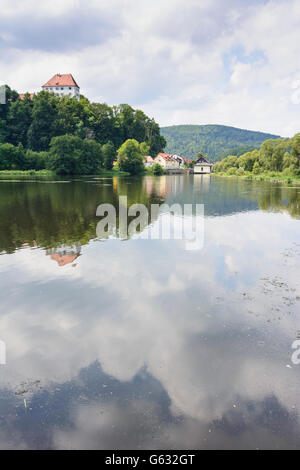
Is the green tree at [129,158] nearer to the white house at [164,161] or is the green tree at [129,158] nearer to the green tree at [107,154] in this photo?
the green tree at [107,154]

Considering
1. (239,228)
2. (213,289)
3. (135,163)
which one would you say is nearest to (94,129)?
(135,163)

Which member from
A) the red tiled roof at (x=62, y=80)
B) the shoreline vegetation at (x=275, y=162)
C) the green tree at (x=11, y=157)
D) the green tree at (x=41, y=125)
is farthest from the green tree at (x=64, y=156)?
the red tiled roof at (x=62, y=80)

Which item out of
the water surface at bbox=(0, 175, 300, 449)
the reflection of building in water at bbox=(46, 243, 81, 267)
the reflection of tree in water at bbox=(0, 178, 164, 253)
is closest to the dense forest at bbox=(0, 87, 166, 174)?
the reflection of tree in water at bbox=(0, 178, 164, 253)

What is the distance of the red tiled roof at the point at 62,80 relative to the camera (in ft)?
435

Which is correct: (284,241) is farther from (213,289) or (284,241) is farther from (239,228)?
(213,289)

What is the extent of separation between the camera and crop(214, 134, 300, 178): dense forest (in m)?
63.7

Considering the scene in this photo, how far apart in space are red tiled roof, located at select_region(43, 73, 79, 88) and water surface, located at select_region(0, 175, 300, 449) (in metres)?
144

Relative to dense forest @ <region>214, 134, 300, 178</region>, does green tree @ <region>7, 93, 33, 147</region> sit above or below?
above

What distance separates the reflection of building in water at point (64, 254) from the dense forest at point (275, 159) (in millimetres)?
60762

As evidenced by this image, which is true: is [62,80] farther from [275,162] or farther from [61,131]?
[275,162]

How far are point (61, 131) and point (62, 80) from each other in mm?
52941

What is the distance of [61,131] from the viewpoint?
97.2 metres

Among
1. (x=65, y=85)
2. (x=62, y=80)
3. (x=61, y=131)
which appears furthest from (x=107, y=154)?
(x=62, y=80)

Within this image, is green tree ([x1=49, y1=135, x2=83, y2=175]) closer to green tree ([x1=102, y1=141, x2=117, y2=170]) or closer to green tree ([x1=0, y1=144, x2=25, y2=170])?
green tree ([x1=0, y1=144, x2=25, y2=170])
